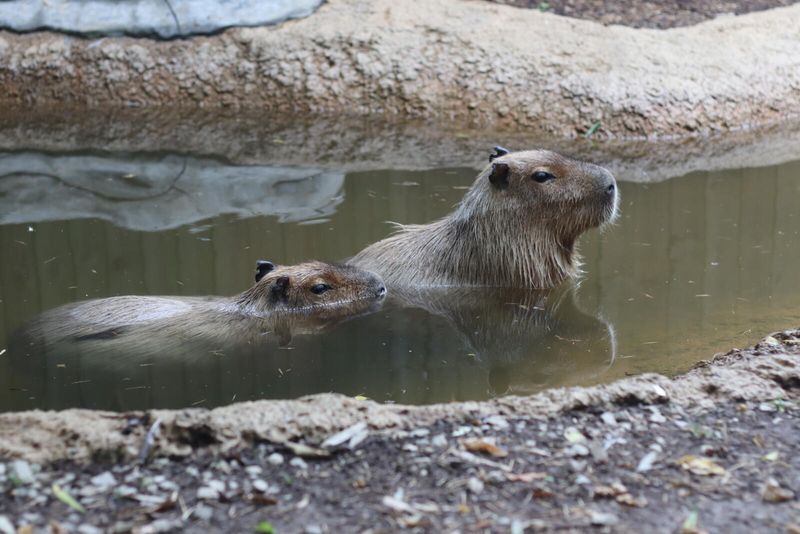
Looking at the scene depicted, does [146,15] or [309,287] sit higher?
[146,15]

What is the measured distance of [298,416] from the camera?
3.88 m

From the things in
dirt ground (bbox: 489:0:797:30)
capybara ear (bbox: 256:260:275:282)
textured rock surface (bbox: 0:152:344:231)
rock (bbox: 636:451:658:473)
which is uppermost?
dirt ground (bbox: 489:0:797:30)

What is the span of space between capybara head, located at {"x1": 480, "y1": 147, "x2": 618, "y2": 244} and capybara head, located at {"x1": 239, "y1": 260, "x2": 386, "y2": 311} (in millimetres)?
986

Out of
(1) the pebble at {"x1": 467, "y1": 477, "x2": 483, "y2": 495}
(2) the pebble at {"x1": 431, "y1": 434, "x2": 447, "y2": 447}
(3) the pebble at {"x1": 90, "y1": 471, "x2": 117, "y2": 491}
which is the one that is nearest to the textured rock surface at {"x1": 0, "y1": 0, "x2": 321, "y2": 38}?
(2) the pebble at {"x1": 431, "y1": 434, "x2": 447, "y2": 447}

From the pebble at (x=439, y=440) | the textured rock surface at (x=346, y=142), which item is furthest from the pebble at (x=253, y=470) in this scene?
the textured rock surface at (x=346, y=142)

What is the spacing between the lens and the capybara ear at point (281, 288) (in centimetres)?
611

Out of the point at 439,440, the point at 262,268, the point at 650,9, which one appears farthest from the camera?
the point at 650,9

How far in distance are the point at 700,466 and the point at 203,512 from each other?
170 cm

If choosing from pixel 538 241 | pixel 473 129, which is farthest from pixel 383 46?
pixel 538 241

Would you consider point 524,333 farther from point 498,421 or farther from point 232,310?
point 498,421

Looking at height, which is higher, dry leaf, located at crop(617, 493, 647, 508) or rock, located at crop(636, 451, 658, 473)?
rock, located at crop(636, 451, 658, 473)

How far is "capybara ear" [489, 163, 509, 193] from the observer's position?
6363 mm

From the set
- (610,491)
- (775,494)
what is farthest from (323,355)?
(775,494)

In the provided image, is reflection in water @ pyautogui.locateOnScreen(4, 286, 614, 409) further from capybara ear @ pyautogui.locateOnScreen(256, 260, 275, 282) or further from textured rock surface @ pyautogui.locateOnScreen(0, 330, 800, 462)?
textured rock surface @ pyautogui.locateOnScreen(0, 330, 800, 462)
